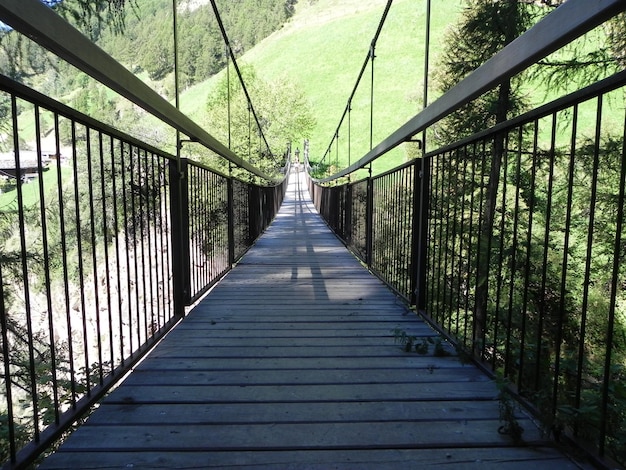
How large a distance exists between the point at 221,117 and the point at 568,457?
68.9 feet

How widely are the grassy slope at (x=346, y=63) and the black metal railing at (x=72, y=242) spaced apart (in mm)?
22910

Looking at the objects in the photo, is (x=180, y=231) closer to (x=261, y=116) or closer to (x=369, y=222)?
(x=369, y=222)

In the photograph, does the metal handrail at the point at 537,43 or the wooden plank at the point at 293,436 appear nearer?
the metal handrail at the point at 537,43

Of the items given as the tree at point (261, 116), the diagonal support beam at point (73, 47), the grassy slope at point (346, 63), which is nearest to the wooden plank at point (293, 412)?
the diagonal support beam at point (73, 47)

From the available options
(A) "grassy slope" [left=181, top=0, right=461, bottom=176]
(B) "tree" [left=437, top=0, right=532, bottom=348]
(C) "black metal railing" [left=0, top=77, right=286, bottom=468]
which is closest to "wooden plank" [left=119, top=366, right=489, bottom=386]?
(C) "black metal railing" [left=0, top=77, right=286, bottom=468]

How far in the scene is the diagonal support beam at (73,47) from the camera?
1009mm

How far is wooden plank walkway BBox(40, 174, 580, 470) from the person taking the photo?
1.38 meters

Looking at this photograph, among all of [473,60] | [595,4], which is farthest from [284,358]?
[473,60]

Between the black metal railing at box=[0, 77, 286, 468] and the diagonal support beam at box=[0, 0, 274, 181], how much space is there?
13 cm

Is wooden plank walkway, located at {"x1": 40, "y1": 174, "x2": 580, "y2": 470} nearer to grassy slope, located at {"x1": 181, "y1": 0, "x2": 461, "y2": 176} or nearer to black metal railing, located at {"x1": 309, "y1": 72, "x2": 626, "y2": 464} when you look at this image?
black metal railing, located at {"x1": 309, "y1": 72, "x2": 626, "y2": 464}

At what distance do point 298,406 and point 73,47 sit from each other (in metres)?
1.34

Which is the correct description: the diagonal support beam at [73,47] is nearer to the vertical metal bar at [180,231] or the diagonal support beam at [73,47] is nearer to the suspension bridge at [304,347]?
the suspension bridge at [304,347]

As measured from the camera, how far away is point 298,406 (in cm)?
170

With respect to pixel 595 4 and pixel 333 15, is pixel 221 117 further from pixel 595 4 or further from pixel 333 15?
pixel 333 15
